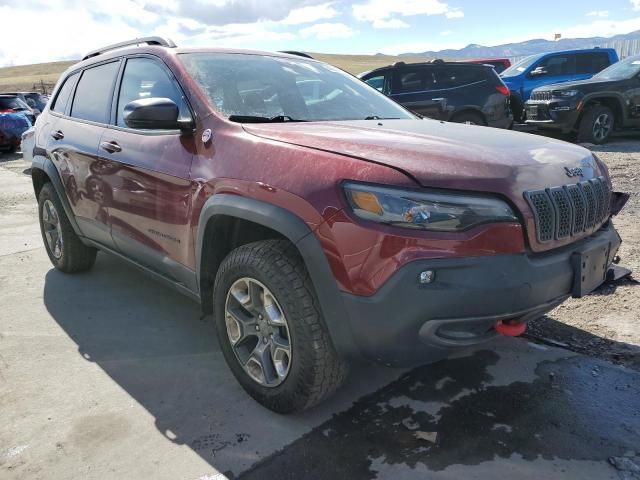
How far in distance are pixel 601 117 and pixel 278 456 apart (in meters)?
10.4

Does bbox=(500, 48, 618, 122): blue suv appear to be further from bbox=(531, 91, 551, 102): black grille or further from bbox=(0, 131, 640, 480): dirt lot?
bbox=(0, 131, 640, 480): dirt lot

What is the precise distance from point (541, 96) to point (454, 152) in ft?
32.6

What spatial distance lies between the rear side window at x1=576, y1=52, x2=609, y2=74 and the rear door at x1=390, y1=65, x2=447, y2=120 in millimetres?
5201

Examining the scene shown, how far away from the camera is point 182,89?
294cm

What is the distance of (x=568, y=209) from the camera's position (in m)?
2.25

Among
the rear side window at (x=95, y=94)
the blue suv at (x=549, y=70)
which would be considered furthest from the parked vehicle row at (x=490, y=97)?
the rear side window at (x=95, y=94)

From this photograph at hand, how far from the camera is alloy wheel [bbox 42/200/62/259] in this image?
452 cm

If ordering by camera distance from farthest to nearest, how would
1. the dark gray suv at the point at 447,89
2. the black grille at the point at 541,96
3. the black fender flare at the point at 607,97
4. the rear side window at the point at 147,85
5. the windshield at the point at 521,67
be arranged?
the windshield at the point at 521,67
the black grille at the point at 541,96
the dark gray suv at the point at 447,89
the black fender flare at the point at 607,97
the rear side window at the point at 147,85

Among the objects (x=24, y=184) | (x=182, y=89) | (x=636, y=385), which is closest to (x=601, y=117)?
(x=636, y=385)

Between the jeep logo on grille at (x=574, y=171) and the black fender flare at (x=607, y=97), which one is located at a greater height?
the black fender flare at (x=607, y=97)

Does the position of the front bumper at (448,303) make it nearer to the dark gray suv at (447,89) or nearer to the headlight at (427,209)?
the headlight at (427,209)

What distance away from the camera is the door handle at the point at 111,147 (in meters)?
3.35

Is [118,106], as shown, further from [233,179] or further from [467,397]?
[467,397]

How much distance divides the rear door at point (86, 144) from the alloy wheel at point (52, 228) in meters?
0.51
